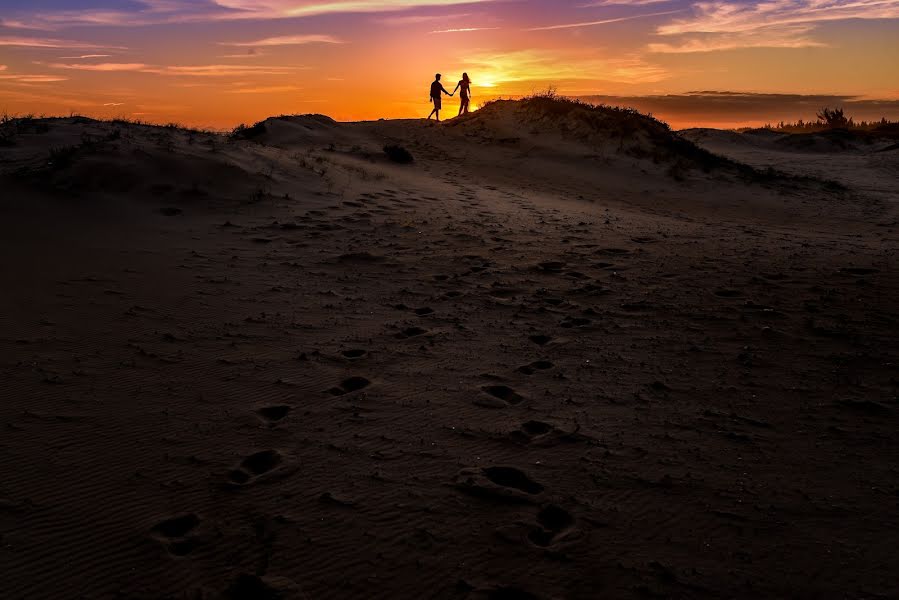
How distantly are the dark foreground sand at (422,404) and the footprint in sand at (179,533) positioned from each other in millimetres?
17

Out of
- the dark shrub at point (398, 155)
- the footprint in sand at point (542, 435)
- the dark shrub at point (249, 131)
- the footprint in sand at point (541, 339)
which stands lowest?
the footprint in sand at point (542, 435)

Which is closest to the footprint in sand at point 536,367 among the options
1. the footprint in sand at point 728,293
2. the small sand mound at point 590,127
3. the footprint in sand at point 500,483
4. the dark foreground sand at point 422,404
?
the dark foreground sand at point 422,404

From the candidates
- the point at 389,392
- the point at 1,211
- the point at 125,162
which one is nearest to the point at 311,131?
the point at 125,162

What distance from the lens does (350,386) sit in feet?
14.4

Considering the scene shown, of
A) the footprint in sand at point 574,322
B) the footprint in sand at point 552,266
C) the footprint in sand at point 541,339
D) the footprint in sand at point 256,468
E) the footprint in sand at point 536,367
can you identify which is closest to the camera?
the footprint in sand at point 256,468

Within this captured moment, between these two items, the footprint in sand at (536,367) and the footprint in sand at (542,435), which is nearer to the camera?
the footprint in sand at (542,435)

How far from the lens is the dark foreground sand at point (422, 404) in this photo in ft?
9.00

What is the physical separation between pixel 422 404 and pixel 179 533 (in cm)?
172

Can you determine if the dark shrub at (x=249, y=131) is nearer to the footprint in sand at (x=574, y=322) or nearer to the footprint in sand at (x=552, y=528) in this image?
the footprint in sand at (x=574, y=322)

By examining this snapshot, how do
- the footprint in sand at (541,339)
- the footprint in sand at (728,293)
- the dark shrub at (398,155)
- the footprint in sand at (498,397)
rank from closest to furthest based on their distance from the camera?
the footprint in sand at (498,397), the footprint in sand at (541,339), the footprint in sand at (728,293), the dark shrub at (398,155)

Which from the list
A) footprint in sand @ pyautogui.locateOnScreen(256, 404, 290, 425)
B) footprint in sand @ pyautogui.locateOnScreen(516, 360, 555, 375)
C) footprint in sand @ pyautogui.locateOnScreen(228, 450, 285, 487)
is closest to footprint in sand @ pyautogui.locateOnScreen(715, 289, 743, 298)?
footprint in sand @ pyautogui.locateOnScreen(516, 360, 555, 375)

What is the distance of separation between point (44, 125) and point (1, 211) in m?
4.84

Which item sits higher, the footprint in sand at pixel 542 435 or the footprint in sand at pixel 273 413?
the footprint in sand at pixel 273 413

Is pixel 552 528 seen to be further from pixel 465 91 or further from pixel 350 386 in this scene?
pixel 465 91
